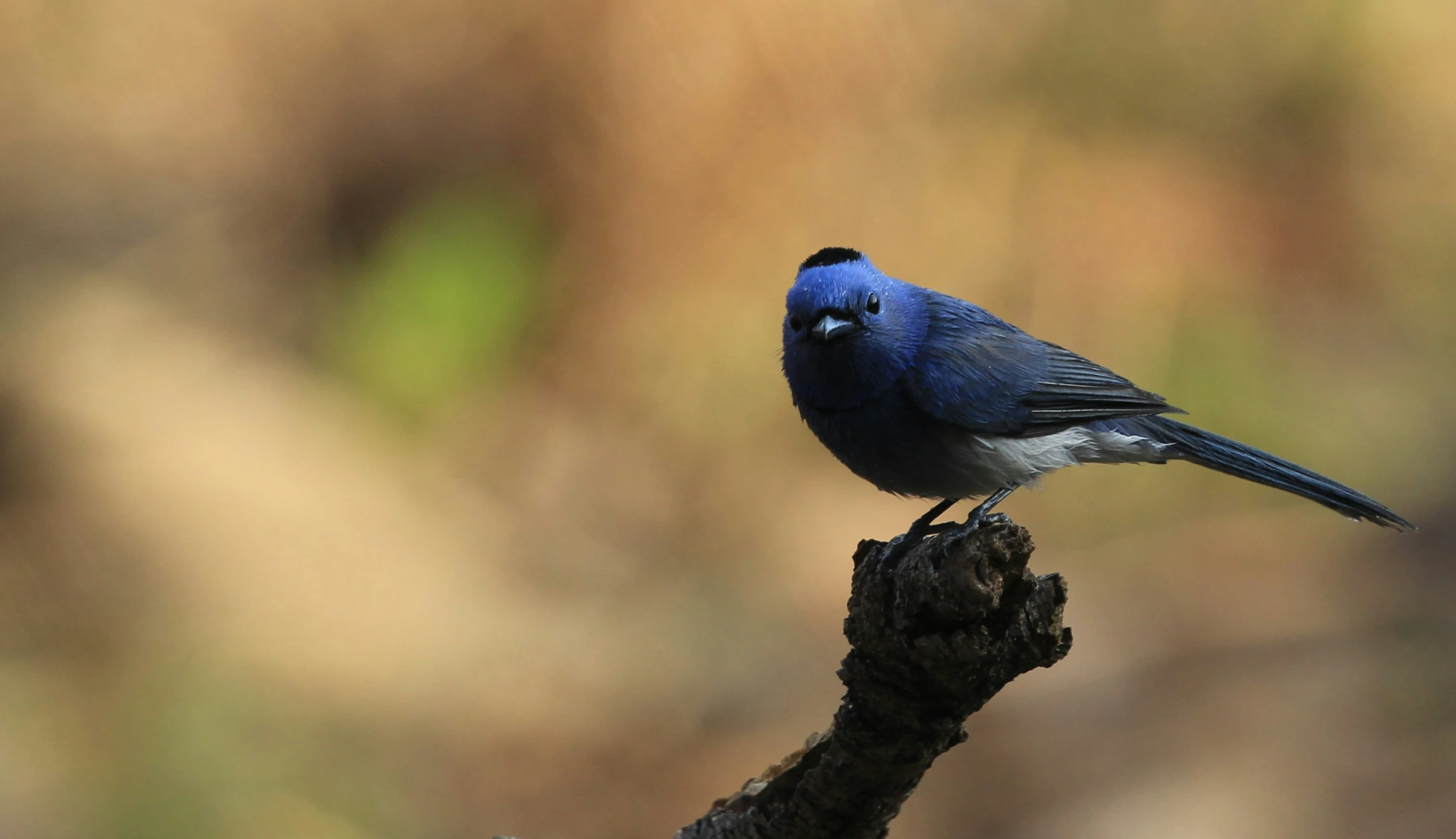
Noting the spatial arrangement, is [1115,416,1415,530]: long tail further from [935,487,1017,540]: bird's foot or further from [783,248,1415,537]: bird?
[935,487,1017,540]: bird's foot

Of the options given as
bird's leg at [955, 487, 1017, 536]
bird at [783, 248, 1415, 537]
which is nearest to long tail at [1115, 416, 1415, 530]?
bird at [783, 248, 1415, 537]

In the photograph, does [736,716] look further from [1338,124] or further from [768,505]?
[1338,124]

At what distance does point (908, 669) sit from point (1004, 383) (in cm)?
127

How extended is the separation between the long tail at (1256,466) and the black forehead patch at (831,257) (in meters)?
1.13

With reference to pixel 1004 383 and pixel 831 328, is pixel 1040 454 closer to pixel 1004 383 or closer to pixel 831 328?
pixel 1004 383

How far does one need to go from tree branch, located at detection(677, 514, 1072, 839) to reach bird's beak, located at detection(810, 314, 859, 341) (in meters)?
0.64

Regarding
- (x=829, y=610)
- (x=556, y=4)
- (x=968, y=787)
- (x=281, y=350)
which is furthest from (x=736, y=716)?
(x=556, y=4)

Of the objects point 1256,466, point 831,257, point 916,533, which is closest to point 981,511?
point 916,533

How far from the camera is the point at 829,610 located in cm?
674

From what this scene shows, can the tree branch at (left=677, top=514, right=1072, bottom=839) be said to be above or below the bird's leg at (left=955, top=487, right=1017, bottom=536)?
below

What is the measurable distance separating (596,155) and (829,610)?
2965mm

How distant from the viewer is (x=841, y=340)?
352 centimetres

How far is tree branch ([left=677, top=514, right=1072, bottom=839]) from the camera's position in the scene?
2500mm

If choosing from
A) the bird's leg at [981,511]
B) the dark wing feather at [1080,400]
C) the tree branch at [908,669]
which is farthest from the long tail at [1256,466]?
the tree branch at [908,669]
